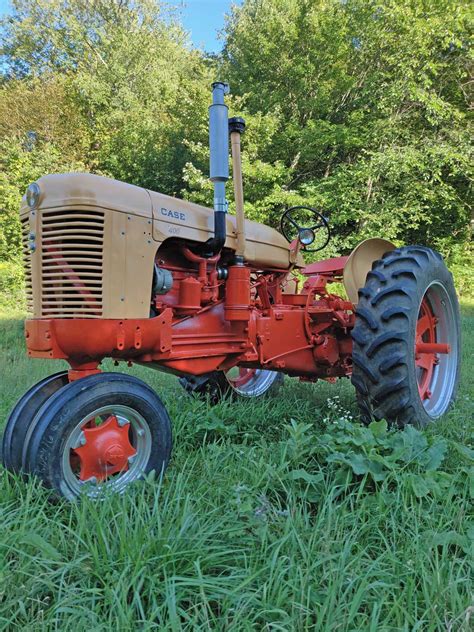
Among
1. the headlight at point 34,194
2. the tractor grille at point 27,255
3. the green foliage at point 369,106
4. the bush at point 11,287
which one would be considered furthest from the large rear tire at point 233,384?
the green foliage at point 369,106

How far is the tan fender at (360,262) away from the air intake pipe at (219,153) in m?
1.21

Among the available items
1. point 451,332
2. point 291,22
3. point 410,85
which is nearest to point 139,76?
point 291,22

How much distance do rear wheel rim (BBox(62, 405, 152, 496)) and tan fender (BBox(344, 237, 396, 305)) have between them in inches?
76.1

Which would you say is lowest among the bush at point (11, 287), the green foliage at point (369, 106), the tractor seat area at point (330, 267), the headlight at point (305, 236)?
the tractor seat area at point (330, 267)

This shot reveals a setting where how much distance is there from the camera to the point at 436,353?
3352 millimetres

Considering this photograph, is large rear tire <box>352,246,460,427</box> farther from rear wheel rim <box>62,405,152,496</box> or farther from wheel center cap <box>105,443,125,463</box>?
wheel center cap <box>105,443,125,463</box>

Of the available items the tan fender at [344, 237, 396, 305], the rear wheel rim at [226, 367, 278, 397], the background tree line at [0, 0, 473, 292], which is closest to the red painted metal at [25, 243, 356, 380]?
the tan fender at [344, 237, 396, 305]

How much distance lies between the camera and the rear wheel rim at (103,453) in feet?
6.43

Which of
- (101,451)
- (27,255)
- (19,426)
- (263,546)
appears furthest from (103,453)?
(27,255)

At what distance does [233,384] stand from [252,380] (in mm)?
233

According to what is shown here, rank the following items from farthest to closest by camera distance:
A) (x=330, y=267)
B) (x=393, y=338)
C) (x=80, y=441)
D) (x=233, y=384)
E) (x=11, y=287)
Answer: (x=11, y=287) < (x=233, y=384) < (x=330, y=267) < (x=393, y=338) < (x=80, y=441)

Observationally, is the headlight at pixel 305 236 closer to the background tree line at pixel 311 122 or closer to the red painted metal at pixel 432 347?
the red painted metal at pixel 432 347

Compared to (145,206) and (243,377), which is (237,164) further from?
(243,377)

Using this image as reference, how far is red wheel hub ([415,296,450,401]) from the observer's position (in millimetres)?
3402
